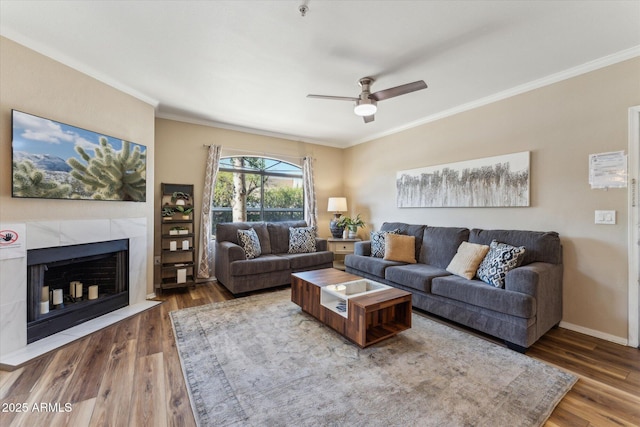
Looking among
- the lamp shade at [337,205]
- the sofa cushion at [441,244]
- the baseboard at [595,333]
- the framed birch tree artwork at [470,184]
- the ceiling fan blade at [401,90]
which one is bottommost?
the baseboard at [595,333]

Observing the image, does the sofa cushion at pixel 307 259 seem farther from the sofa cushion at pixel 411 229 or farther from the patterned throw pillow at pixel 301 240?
the sofa cushion at pixel 411 229

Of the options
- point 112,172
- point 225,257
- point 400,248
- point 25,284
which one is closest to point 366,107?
point 400,248

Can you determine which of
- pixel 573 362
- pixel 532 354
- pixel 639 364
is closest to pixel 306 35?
pixel 532 354

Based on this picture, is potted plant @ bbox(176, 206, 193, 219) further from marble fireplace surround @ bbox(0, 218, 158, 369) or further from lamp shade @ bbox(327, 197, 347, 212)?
lamp shade @ bbox(327, 197, 347, 212)

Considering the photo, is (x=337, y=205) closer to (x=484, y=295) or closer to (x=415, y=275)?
(x=415, y=275)

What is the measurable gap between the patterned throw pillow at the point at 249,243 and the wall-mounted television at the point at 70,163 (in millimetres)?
1413

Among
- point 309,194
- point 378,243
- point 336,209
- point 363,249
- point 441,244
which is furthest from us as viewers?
point 309,194

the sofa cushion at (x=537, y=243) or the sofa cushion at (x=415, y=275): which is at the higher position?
the sofa cushion at (x=537, y=243)

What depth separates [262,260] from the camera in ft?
12.5

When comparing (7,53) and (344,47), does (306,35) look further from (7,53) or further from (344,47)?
(7,53)

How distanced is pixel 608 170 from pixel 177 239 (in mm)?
5171

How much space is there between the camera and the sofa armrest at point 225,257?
369 cm

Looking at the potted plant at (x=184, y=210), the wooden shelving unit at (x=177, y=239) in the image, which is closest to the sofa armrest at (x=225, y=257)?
the wooden shelving unit at (x=177, y=239)

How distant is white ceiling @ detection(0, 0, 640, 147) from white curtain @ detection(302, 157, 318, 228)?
211cm
